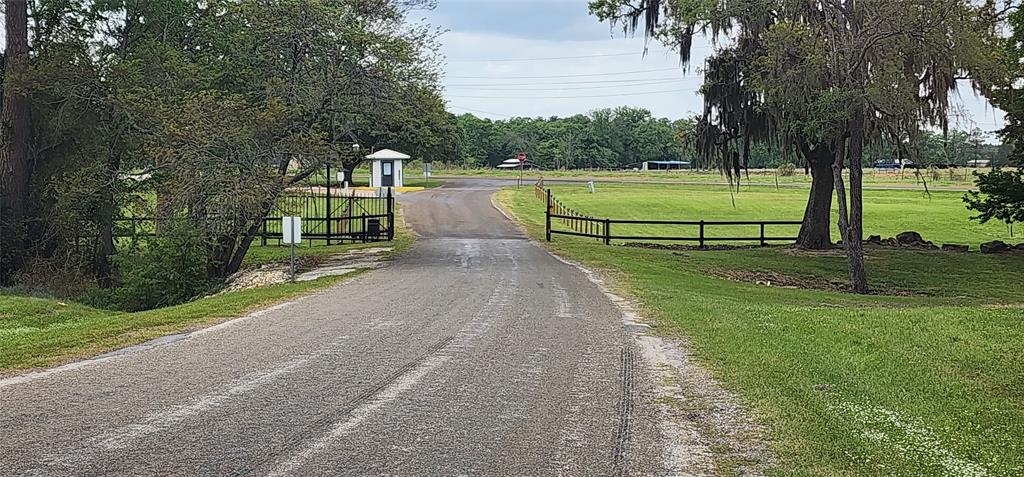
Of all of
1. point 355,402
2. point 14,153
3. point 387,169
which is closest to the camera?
point 355,402

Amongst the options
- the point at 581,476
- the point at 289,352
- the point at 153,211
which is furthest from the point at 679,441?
the point at 153,211

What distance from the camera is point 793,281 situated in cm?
2178

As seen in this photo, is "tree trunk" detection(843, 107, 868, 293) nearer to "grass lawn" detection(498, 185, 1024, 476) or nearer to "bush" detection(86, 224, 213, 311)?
"grass lawn" detection(498, 185, 1024, 476)

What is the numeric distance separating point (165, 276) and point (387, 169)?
38.0 meters

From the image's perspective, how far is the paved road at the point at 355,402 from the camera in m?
5.07

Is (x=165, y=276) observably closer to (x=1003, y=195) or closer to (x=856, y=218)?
(x=856, y=218)

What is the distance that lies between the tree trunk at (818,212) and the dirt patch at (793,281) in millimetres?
5758

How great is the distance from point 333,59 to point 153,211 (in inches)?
237

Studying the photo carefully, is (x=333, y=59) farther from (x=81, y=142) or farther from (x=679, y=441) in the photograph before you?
(x=679, y=441)

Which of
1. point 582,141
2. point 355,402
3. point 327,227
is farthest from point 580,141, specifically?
point 355,402

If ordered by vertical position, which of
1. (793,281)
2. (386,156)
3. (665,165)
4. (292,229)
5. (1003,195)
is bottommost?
(793,281)

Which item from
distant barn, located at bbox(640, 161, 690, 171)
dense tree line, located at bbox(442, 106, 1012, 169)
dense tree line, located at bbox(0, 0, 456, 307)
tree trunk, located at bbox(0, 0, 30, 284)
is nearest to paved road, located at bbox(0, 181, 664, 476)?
dense tree line, located at bbox(0, 0, 456, 307)

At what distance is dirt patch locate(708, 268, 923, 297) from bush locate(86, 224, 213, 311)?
39.6 ft

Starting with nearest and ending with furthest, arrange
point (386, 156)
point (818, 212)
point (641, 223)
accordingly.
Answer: point (818, 212) → point (641, 223) → point (386, 156)
